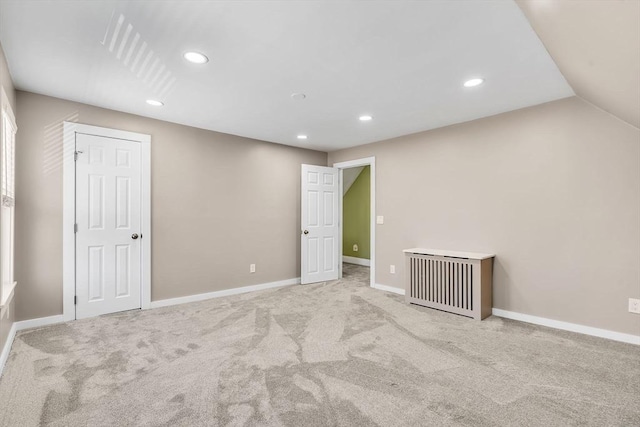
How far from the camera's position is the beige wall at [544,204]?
9.41ft

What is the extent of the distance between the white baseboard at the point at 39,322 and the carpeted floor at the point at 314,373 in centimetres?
13

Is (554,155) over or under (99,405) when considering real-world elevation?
over

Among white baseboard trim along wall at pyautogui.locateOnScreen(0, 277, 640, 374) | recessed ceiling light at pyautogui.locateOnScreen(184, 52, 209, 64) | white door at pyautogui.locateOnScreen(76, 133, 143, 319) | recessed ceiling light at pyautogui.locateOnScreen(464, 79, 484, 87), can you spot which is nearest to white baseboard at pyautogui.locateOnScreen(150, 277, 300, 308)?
white baseboard trim along wall at pyautogui.locateOnScreen(0, 277, 640, 374)

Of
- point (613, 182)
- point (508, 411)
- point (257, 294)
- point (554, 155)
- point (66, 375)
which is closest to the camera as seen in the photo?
point (508, 411)

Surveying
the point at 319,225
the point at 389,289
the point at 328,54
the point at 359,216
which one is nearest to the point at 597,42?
the point at 328,54

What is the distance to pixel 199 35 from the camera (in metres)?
2.06

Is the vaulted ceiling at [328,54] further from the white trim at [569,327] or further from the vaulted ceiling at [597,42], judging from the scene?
the white trim at [569,327]

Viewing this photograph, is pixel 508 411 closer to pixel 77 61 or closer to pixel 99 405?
pixel 99 405

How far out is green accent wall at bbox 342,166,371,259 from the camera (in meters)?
7.17

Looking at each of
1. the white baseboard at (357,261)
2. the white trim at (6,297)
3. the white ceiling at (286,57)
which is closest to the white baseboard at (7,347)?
the white trim at (6,297)

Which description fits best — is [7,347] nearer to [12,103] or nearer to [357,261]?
[12,103]

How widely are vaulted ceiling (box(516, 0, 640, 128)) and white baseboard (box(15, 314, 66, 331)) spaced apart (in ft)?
15.5

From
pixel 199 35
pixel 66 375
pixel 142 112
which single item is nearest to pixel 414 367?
pixel 66 375

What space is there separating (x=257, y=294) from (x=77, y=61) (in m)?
3.32
